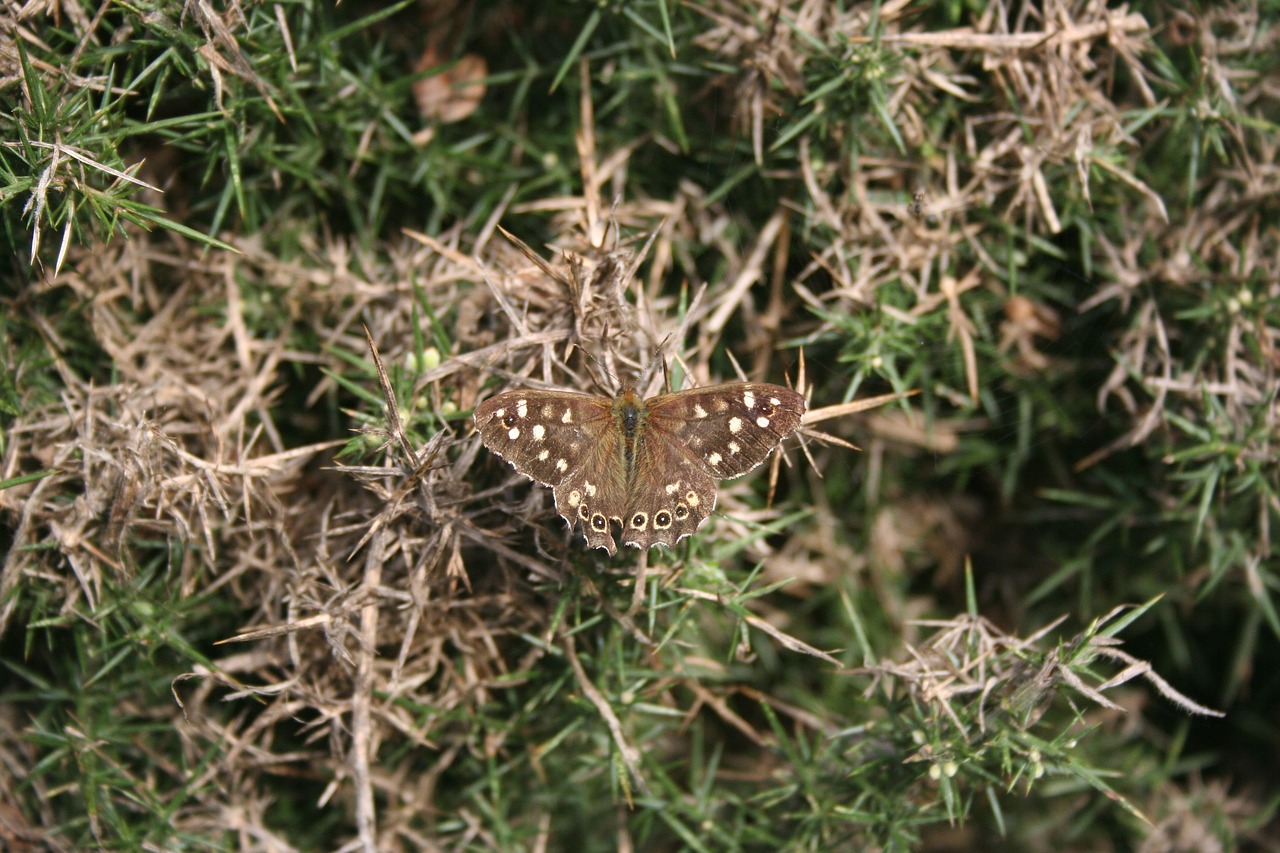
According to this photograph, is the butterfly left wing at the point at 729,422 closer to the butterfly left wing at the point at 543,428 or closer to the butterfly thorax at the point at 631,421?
the butterfly thorax at the point at 631,421

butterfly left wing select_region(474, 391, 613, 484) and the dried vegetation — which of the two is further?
the dried vegetation

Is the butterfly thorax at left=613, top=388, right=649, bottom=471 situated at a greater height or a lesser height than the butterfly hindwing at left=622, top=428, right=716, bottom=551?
greater

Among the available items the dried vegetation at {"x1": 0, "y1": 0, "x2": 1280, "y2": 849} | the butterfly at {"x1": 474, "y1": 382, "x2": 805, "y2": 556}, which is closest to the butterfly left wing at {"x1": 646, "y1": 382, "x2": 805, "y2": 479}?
the butterfly at {"x1": 474, "y1": 382, "x2": 805, "y2": 556}

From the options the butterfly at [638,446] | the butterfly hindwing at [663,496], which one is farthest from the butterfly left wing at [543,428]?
the butterfly hindwing at [663,496]

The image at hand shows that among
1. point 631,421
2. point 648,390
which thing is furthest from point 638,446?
point 648,390

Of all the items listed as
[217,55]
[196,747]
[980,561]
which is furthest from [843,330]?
[196,747]

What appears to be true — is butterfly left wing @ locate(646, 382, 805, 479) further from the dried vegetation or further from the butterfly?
the dried vegetation

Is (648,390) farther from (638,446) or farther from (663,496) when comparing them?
(663,496)
